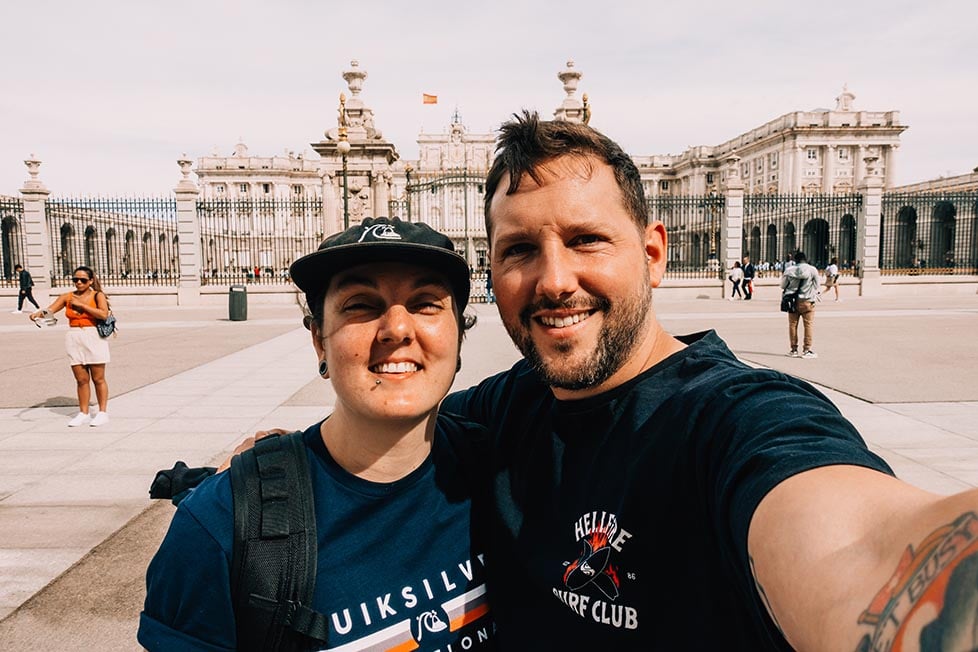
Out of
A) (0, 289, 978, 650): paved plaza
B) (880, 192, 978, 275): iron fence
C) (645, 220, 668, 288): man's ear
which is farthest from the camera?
(880, 192, 978, 275): iron fence

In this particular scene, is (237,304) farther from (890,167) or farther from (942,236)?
(890,167)

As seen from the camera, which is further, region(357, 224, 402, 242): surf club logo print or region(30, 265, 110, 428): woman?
region(30, 265, 110, 428): woman

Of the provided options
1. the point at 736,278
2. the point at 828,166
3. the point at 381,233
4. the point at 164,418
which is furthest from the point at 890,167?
the point at 381,233

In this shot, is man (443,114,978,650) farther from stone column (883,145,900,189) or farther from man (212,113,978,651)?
stone column (883,145,900,189)

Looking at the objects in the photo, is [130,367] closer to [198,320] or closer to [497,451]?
[198,320]

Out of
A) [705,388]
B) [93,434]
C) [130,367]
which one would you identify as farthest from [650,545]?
[130,367]

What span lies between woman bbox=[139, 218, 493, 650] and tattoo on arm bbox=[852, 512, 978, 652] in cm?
99

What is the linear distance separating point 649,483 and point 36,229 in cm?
2736

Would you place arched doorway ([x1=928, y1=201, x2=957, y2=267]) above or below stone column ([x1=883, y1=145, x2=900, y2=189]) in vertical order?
below

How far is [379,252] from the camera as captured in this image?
150 cm

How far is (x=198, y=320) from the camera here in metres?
18.6

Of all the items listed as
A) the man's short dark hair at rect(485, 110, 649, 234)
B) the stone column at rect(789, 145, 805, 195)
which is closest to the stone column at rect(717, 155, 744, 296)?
the man's short dark hair at rect(485, 110, 649, 234)

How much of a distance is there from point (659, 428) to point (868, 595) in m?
0.62

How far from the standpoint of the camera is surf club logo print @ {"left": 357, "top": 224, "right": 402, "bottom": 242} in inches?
59.7
